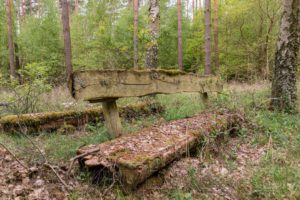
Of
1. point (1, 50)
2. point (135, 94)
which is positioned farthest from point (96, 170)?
point (1, 50)

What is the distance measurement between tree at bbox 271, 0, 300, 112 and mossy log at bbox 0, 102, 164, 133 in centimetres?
305

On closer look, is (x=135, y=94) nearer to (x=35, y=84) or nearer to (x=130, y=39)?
(x=35, y=84)

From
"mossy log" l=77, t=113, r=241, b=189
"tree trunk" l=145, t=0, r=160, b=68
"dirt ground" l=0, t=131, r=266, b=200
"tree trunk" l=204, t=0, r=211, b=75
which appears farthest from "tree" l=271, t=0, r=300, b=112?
"tree trunk" l=204, t=0, r=211, b=75

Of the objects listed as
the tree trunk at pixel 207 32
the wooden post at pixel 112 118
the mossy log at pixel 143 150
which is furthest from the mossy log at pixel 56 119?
the tree trunk at pixel 207 32

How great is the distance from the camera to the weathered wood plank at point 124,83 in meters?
2.62

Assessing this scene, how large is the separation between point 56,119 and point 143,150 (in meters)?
2.40

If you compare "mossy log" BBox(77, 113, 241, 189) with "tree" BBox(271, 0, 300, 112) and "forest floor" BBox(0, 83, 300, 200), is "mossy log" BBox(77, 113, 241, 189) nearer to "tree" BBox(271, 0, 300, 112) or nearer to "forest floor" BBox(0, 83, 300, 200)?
"forest floor" BBox(0, 83, 300, 200)

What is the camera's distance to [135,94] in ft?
10.7

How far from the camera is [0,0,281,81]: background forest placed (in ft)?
40.7

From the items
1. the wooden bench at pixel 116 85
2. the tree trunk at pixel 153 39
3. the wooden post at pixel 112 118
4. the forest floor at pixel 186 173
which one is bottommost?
the forest floor at pixel 186 173

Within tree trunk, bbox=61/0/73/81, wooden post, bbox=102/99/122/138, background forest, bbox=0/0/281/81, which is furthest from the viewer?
background forest, bbox=0/0/281/81

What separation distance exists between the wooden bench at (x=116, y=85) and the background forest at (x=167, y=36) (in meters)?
5.99

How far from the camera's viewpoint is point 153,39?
742 cm

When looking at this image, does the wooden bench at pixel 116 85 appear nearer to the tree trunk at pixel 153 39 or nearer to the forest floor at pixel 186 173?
the forest floor at pixel 186 173
